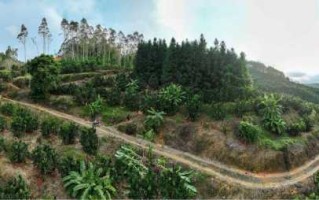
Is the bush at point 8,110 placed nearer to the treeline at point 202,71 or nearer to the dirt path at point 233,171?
the dirt path at point 233,171

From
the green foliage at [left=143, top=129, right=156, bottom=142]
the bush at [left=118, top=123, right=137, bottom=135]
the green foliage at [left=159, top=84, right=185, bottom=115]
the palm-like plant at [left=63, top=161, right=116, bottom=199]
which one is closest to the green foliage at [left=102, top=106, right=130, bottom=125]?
the bush at [left=118, top=123, right=137, bottom=135]

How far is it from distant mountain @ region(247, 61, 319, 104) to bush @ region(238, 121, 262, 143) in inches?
2182

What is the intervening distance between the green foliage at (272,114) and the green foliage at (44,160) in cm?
2803

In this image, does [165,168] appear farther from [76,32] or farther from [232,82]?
[76,32]

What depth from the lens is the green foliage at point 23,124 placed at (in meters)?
57.6

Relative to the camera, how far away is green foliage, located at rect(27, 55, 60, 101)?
73625mm

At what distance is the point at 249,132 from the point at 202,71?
17.8 m

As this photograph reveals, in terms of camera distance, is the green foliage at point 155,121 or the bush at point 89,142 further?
the green foliage at point 155,121

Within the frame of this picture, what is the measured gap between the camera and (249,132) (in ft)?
187

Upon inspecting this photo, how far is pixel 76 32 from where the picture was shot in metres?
112

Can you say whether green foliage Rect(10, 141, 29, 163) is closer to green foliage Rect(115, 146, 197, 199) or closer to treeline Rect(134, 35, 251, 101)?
green foliage Rect(115, 146, 197, 199)

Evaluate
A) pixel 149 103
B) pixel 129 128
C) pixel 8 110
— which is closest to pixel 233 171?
pixel 129 128

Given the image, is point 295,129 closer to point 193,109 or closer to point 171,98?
point 193,109

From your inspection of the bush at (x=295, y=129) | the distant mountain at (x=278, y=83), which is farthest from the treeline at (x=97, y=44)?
the bush at (x=295, y=129)
